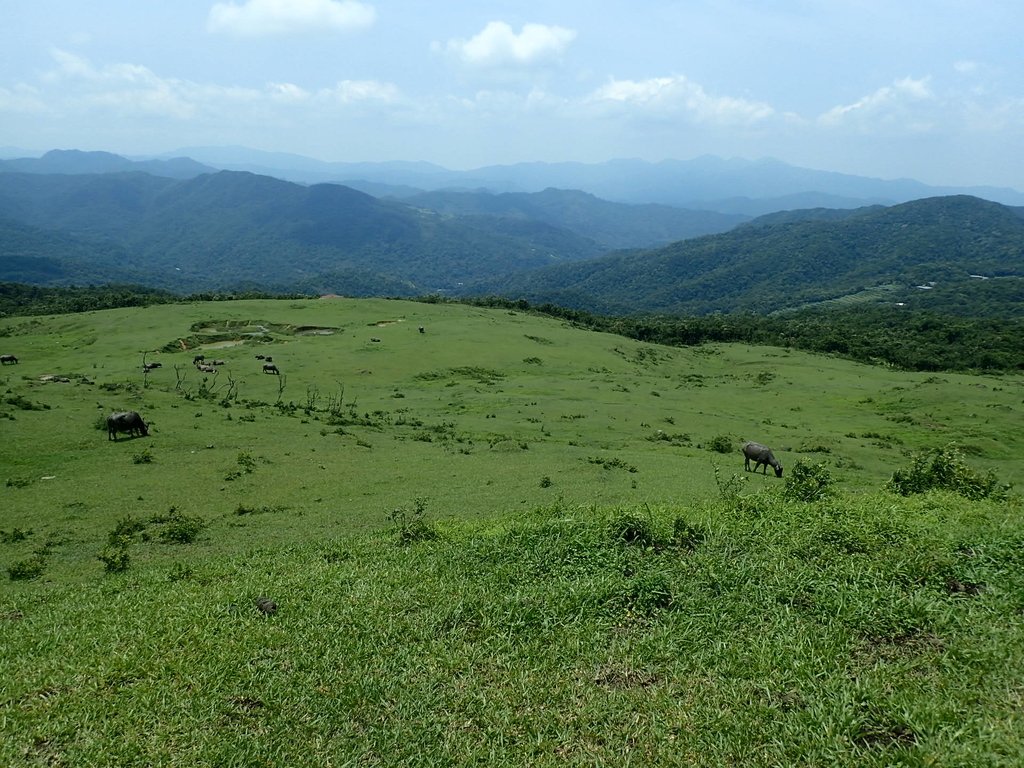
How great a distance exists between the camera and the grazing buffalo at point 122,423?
79.6ft

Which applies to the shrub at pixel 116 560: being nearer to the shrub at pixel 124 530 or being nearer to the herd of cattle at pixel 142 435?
the shrub at pixel 124 530

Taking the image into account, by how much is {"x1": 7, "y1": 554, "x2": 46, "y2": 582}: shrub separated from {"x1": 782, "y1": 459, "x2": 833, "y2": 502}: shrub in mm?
16346

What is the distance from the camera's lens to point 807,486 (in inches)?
548

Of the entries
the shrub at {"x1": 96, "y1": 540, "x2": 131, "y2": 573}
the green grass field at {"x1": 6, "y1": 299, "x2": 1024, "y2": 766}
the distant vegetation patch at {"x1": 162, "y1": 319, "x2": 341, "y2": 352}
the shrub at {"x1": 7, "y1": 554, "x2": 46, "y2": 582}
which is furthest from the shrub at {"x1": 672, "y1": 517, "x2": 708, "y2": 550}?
the distant vegetation patch at {"x1": 162, "y1": 319, "x2": 341, "y2": 352}

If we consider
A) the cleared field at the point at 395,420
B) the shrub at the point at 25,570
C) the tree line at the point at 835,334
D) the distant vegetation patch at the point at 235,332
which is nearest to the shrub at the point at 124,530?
the cleared field at the point at 395,420

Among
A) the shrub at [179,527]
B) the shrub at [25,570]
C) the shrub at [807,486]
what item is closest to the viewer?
the shrub at [25,570]

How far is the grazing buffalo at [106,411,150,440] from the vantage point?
2425cm

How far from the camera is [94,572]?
12.6 m

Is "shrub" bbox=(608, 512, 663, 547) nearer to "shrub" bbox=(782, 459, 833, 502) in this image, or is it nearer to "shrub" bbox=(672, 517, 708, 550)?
"shrub" bbox=(672, 517, 708, 550)

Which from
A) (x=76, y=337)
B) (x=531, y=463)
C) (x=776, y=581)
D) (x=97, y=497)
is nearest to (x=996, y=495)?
(x=776, y=581)

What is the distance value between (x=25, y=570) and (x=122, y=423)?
1352cm

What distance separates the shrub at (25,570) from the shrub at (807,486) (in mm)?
16346

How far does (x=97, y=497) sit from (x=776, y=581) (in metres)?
19.1

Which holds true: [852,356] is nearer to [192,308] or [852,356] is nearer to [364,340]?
[364,340]
